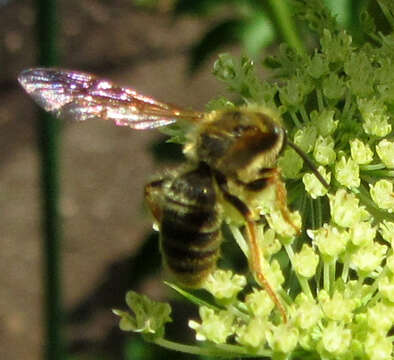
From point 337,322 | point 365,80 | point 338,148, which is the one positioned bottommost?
point 337,322

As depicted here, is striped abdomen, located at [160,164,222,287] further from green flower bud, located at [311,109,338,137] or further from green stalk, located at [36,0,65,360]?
green stalk, located at [36,0,65,360]

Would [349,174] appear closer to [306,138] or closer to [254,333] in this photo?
[306,138]

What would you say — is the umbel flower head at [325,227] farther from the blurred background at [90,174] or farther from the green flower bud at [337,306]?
the blurred background at [90,174]

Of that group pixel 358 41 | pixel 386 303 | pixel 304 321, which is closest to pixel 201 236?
pixel 304 321

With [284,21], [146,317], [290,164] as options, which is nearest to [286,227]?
[290,164]

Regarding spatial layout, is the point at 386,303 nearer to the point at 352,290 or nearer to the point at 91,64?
the point at 352,290

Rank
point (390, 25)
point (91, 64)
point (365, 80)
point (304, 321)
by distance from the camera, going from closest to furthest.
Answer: point (304, 321)
point (365, 80)
point (390, 25)
point (91, 64)
